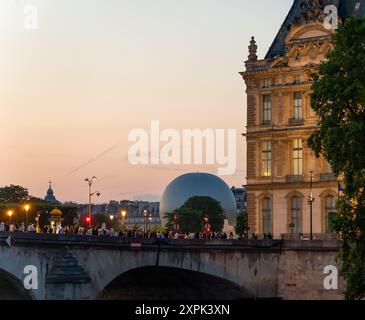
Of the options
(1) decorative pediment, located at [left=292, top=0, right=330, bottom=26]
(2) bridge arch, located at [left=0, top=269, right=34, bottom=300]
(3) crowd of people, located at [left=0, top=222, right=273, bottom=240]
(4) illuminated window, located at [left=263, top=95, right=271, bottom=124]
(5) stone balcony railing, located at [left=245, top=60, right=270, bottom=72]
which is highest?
(1) decorative pediment, located at [left=292, top=0, right=330, bottom=26]

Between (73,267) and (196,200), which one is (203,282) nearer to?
(73,267)

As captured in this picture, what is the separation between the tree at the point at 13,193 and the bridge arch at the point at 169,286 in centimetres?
11461

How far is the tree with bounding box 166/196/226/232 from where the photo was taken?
15662 centimetres

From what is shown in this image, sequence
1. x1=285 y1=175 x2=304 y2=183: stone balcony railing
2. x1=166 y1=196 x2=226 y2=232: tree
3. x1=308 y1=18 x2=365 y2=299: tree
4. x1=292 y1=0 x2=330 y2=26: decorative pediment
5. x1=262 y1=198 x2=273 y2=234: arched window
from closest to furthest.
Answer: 1. x1=308 y1=18 x2=365 y2=299: tree
2. x1=292 y1=0 x2=330 y2=26: decorative pediment
3. x1=285 y1=175 x2=304 y2=183: stone balcony railing
4. x1=262 y1=198 x2=273 y2=234: arched window
5. x1=166 y1=196 x2=226 y2=232: tree

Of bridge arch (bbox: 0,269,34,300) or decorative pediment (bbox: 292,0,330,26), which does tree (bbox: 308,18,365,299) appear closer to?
bridge arch (bbox: 0,269,34,300)

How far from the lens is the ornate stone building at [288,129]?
3558 inches

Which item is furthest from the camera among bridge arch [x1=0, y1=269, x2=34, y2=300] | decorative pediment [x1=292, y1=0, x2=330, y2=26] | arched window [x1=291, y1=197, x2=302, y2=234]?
arched window [x1=291, y1=197, x2=302, y2=234]

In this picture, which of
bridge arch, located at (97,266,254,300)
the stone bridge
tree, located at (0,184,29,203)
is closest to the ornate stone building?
bridge arch, located at (97,266,254,300)

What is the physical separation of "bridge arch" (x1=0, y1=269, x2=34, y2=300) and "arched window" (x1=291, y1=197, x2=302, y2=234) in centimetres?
3358

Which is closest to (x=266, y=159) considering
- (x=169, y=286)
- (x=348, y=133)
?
(x=169, y=286)

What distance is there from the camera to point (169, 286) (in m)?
75.6

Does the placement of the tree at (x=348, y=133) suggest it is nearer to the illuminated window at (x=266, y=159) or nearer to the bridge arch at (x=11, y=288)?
the bridge arch at (x=11, y=288)

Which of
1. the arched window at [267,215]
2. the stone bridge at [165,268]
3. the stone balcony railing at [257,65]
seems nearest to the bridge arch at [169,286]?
the stone bridge at [165,268]
